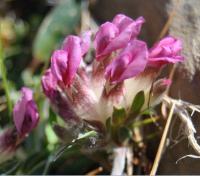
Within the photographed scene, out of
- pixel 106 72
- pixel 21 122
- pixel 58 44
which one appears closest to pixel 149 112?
pixel 106 72

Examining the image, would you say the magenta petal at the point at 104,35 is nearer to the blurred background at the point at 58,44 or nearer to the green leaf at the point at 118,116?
the green leaf at the point at 118,116

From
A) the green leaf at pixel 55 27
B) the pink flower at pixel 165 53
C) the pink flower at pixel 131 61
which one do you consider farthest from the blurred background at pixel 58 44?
the pink flower at pixel 131 61

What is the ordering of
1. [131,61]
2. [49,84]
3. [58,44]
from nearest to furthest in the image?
[131,61]
[49,84]
[58,44]

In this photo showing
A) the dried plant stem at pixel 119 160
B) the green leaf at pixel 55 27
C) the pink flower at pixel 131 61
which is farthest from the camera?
the green leaf at pixel 55 27

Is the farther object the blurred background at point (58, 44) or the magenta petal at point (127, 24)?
the blurred background at point (58, 44)

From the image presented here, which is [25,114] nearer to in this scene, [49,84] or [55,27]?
[49,84]

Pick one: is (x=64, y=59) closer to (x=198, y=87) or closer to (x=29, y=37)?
(x=198, y=87)
